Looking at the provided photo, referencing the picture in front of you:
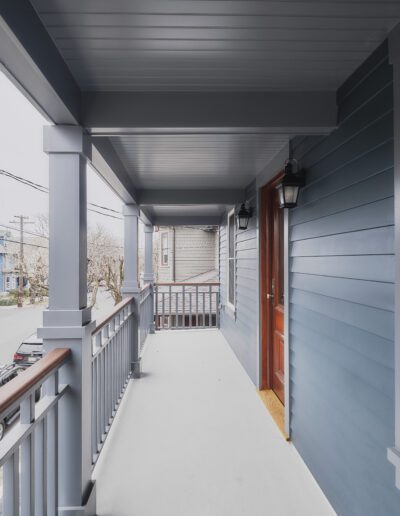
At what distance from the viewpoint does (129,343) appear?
3.90m

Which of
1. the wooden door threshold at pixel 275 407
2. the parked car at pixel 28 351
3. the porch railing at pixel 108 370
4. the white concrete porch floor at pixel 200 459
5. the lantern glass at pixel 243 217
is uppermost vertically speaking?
the lantern glass at pixel 243 217

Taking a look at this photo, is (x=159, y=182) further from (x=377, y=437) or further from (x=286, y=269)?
(x=377, y=437)

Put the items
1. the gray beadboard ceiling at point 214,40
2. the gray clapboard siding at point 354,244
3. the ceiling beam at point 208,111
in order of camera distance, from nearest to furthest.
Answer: the gray beadboard ceiling at point 214,40
the gray clapboard siding at point 354,244
the ceiling beam at point 208,111

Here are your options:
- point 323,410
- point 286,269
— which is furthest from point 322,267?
point 323,410

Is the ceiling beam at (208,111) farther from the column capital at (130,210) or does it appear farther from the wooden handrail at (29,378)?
the column capital at (130,210)

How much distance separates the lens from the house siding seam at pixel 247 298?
12.3 feet

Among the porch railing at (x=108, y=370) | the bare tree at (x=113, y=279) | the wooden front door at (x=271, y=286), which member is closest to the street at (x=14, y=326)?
the porch railing at (x=108, y=370)

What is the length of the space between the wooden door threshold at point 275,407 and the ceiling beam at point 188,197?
8.15ft

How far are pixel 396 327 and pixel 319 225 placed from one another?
0.91 meters

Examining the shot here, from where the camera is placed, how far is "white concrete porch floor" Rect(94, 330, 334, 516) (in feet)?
6.20

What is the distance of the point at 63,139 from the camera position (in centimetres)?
177

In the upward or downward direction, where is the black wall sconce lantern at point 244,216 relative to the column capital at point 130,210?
downward

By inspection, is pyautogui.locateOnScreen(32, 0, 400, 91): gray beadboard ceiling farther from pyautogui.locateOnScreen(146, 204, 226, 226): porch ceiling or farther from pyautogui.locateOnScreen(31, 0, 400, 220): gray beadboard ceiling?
pyautogui.locateOnScreen(146, 204, 226, 226): porch ceiling

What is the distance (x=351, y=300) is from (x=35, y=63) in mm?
1762
